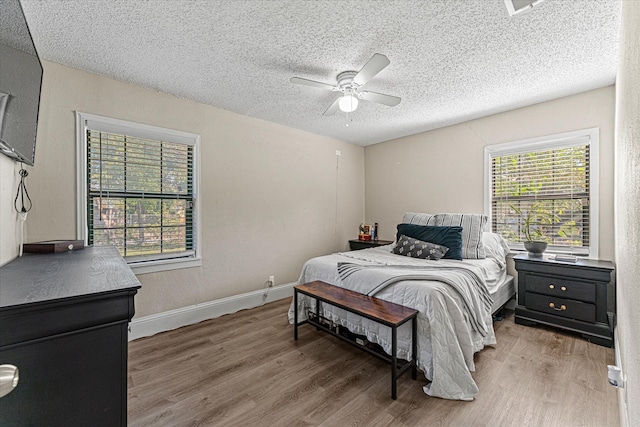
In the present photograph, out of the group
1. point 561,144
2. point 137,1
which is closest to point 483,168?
point 561,144

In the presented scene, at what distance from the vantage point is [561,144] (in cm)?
303

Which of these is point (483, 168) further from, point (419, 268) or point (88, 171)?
point (88, 171)

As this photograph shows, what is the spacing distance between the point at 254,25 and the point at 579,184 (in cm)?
356

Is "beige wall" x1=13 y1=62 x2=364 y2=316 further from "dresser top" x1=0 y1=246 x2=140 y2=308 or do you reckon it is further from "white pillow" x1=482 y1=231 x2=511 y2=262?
"white pillow" x1=482 y1=231 x2=511 y2=262

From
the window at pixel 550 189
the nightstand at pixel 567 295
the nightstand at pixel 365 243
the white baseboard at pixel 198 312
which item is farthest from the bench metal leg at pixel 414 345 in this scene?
the nightstand at pixel 365 243

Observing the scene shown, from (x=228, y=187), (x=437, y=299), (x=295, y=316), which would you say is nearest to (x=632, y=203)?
(x=437, y=299)

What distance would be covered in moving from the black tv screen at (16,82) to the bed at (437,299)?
230 centimetres

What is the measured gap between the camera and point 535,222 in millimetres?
3242

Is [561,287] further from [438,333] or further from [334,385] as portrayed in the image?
[334,385]

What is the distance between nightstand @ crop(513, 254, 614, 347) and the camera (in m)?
2.46

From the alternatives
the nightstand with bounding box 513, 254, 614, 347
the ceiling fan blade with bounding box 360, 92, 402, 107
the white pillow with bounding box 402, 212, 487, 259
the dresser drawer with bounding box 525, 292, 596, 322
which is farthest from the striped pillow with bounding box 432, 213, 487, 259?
the ceiling fan blade with bounding box 360, 92, 402, 107

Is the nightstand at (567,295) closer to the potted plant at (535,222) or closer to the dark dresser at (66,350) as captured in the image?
the potted plant at (535,222)

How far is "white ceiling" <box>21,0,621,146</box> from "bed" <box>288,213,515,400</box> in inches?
64.9

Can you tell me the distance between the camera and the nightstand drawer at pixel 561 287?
8.25 ft
